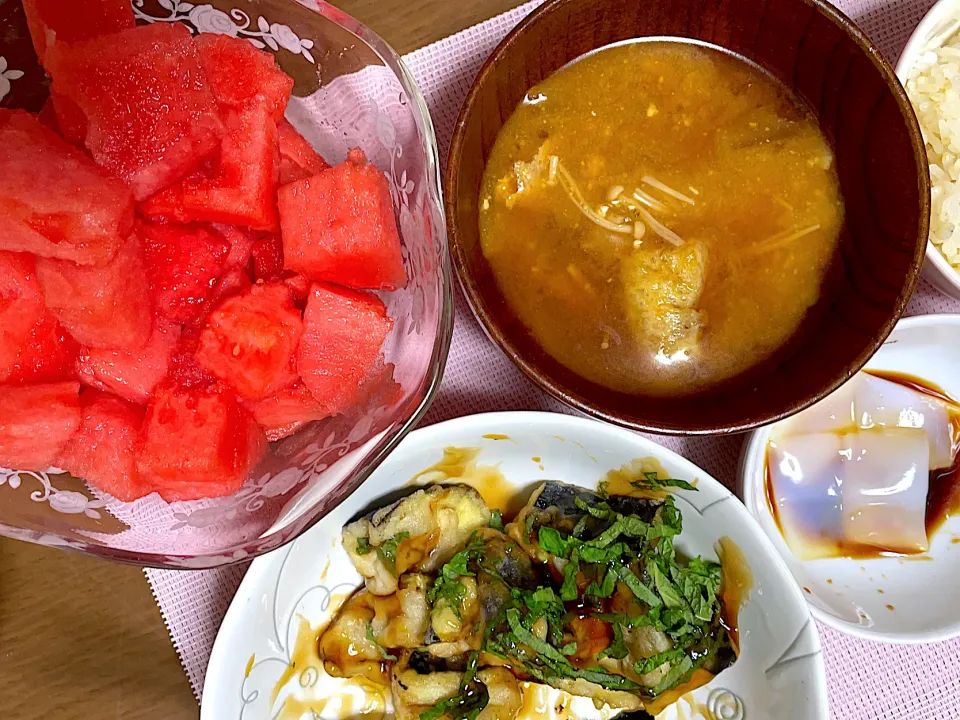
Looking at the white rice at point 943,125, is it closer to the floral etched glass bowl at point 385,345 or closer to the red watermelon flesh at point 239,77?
the floral etched glass bowl at point 385,345

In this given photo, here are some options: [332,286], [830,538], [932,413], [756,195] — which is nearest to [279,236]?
[332,286]

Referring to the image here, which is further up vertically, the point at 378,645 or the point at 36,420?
the point at 36,420

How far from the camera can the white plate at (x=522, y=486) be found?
122 centimetres

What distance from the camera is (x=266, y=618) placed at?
49.9 inches

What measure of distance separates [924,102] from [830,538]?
0.77m

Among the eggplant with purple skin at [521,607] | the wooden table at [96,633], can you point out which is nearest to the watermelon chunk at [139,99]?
the wooden table at [96,633]

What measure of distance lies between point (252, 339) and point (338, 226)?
19 centimetres

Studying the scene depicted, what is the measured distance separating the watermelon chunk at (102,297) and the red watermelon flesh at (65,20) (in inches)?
11.0

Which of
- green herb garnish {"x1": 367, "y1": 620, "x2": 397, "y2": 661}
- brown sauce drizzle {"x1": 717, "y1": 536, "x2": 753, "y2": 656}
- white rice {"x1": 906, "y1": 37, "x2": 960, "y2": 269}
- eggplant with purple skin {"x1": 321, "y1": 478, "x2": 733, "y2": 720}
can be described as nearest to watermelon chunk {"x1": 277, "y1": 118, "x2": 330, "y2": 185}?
eggplant with purple skin {"x1": 321, "y1": 478, "x2": 733, "y2": 720}

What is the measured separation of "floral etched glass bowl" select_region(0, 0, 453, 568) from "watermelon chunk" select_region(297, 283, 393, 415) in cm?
6

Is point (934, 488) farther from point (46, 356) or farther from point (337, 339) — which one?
point (46, 356)

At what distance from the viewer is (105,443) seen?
1.06m

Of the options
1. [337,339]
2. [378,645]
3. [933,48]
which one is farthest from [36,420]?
[933,48]

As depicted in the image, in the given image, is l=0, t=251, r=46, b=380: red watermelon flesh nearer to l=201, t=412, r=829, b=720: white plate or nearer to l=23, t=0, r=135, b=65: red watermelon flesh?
l=23, t=0, r=135, b=65: red watermelon flesh
